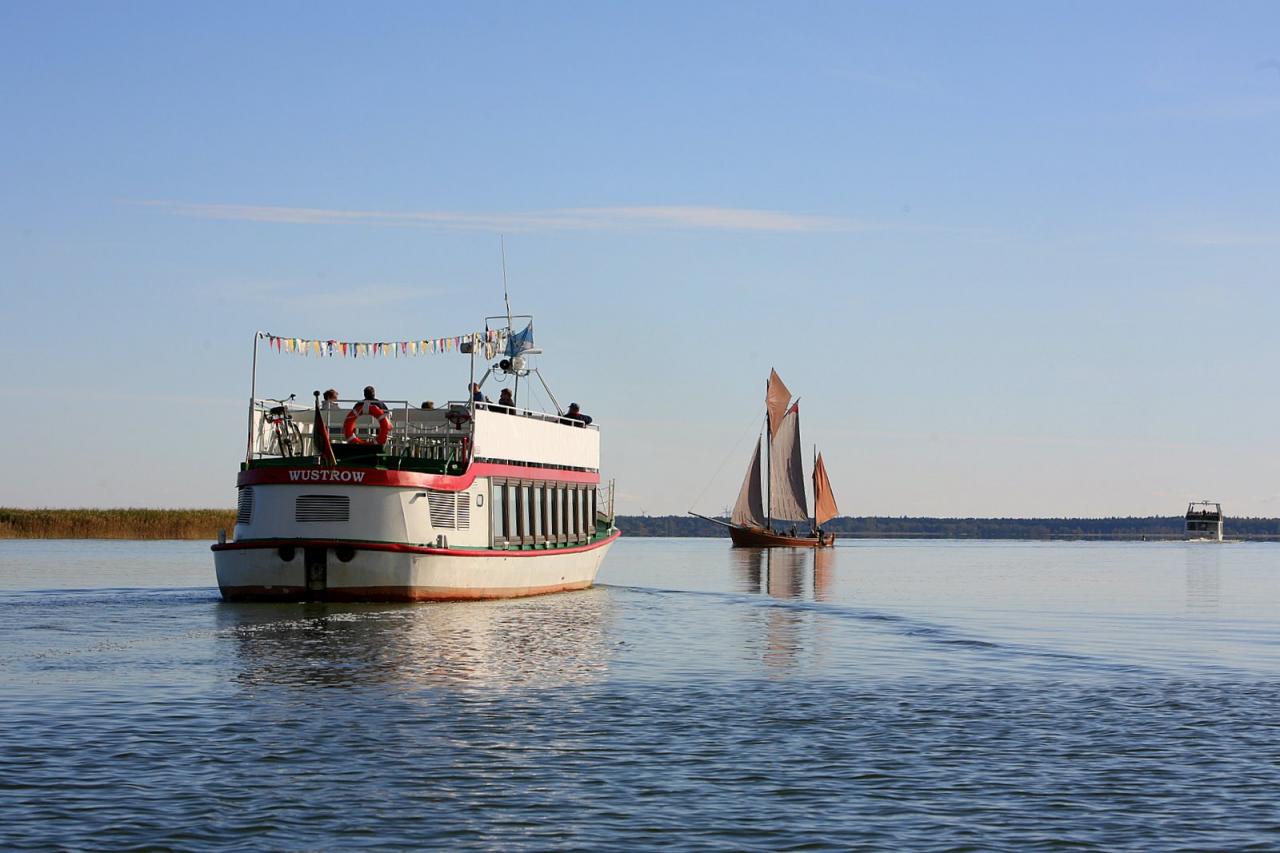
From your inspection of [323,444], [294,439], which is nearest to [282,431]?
[294,439]

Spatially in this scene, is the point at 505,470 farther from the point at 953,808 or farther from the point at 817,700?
the point at 953,808

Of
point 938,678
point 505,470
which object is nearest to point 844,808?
point 938,678

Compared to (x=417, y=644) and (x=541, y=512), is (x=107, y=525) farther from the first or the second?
(x=417, y=644)

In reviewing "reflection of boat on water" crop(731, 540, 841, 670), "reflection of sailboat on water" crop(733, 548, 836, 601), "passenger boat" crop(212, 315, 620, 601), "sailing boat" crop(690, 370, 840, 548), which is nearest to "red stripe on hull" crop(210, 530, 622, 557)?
Answer: "passenger boat" crop(212, 315, 620, 601)

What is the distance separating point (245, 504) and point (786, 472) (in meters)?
93.0

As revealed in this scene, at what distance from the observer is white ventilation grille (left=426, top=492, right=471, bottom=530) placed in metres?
36.9

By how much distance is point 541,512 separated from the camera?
44.7 meters

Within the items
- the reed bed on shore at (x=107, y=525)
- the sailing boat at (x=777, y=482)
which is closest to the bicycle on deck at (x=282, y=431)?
the reed bed on shore at (x=107, y=525)

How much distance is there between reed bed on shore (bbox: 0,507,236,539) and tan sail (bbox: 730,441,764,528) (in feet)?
159

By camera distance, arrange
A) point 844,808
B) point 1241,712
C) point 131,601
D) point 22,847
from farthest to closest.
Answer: point 131,601
point 1241,712
point 844,808
point 22,847

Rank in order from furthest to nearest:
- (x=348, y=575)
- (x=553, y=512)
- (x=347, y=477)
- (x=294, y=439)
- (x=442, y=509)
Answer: (x=553, y=512), (x=294, y=439), (x=442, y=509), (x=348, y=575), (x=347, y=477)

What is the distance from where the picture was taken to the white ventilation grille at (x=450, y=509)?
Answer: 36.9 meters

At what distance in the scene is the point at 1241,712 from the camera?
20766mm

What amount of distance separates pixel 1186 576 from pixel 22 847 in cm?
7517
